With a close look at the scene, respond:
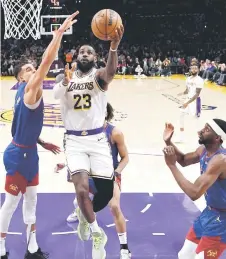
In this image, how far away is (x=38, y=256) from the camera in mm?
4047

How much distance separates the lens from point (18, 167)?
388cm

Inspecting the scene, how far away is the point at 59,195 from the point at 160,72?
17418mm

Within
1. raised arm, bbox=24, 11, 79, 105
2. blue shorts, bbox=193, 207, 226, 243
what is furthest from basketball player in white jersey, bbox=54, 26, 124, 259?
blue shorts, bbox=193, 207, 226, 243

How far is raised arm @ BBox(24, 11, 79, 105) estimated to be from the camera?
3436 mm

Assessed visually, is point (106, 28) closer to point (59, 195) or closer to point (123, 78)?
point (59, 195)

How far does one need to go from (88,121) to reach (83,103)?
0.17m

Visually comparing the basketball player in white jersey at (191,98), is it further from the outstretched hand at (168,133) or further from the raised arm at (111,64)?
the outstretched hand at (168,133)

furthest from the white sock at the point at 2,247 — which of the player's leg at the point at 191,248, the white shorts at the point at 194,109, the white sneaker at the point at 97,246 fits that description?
the white shorts at the point at 194,109

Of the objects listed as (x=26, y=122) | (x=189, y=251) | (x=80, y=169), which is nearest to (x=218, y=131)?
(x=189, y=251)

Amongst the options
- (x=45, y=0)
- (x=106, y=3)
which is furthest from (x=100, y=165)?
(x=106, y=3)

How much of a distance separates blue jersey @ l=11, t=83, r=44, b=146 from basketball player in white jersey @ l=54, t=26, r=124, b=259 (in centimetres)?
28

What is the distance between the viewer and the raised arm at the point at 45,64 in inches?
135

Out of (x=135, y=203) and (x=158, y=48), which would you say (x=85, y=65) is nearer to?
(x=135, y=203)

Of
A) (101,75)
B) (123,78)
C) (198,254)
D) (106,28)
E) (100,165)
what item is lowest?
(123,78)
